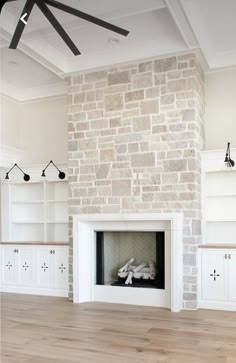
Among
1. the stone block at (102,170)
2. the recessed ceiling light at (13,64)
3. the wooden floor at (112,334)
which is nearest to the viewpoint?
the wooden floor at (112,334)

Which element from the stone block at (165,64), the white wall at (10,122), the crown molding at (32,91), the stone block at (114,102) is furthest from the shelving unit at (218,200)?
the white wall at (10,122)

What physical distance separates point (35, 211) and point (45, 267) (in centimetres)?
115

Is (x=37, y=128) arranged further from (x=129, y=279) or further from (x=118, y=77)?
(x=129, y=279)

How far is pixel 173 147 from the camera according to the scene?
514cm

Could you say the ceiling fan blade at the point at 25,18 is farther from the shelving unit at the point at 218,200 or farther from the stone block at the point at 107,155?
the shelving unit at the point at 218,200

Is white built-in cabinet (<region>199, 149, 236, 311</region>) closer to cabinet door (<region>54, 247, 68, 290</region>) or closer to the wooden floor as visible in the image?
the wooden floor

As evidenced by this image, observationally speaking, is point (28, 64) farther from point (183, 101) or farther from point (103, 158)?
point (183, 101)

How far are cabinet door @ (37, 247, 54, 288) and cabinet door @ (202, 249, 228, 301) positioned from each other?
Result: 238 cm

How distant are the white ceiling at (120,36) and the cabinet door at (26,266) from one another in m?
2.84

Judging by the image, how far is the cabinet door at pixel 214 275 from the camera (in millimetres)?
4974

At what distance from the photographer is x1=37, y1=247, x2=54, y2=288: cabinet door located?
5.95 metres

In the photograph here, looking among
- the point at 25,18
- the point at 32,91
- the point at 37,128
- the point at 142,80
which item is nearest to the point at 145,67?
the point at 142,80

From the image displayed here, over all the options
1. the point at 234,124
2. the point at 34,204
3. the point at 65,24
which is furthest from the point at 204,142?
the point at 34,204

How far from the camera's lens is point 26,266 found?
616 cm
